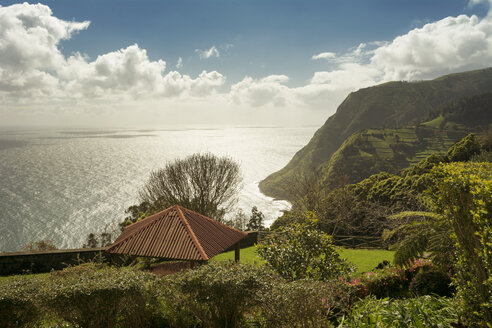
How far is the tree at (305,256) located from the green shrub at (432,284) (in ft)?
7.73

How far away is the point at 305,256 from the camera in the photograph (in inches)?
343

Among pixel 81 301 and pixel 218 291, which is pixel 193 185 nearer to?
pixel 81 301

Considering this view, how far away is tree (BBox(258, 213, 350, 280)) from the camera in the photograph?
334 inches

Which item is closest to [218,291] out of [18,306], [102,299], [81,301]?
[102,299]

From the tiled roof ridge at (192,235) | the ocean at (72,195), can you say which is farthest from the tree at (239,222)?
the tiled roof ridge at (192,235)

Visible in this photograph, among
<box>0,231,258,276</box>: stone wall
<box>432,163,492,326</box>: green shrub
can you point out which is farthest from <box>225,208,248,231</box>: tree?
<box>432,163,492,326</box>: green shrub

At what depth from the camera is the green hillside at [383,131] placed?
84.4 metres

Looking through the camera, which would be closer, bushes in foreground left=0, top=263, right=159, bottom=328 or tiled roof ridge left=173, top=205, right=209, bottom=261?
bushes in foreground left=0, top=263, right=159, bottom=328

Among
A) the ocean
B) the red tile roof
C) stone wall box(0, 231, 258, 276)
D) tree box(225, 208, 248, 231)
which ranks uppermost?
the red tile roof

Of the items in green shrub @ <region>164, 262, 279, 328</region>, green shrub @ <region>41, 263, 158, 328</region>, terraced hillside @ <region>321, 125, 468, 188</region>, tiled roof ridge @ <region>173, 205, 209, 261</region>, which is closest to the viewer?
→ green shrub @ <region>164, 262, 279, 328</region>

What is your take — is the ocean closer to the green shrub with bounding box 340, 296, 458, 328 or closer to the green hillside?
the green hillside

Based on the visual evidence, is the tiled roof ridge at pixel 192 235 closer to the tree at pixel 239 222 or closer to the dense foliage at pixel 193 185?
the dense foliage at pixel 193 185

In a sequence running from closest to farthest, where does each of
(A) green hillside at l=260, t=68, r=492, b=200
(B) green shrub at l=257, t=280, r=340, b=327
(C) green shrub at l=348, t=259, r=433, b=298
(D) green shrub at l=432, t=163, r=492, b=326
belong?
(D) green shrub at l=432, t=163, r=492, b=326 < (B) green shrub at l=257, t=280, r=340, b=327 < (C) green shrub at l=348, t=259, r=433, b=298 < (A) green hillside at l=260, t=68, r=492, b=200

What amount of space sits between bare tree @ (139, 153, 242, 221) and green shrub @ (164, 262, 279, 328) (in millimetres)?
20670
